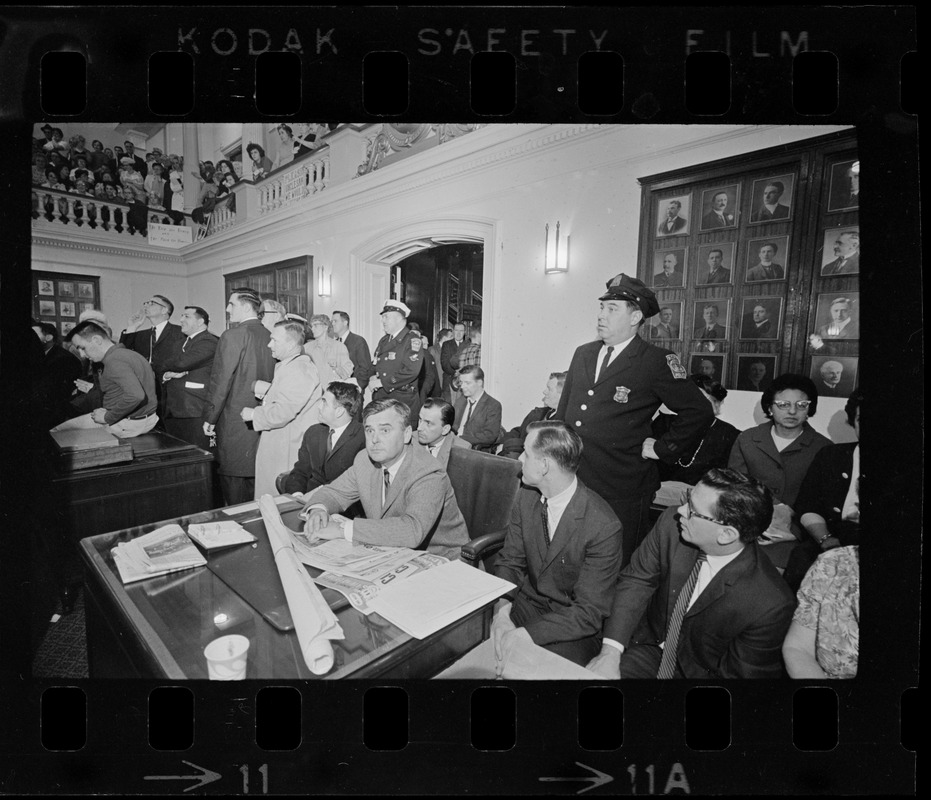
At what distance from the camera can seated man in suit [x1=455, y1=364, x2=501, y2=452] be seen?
2.02 meters

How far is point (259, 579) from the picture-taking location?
4.50 ft

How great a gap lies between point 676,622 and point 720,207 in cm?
149

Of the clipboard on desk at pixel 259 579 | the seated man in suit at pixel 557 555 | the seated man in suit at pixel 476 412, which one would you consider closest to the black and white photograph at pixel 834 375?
the seated man in suit at pixel 557 555

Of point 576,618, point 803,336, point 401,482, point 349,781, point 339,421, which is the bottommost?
point 349,781

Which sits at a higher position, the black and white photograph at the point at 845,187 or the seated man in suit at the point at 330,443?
the black and white photograph at the point at 845,187

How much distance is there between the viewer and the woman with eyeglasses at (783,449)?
1539mm

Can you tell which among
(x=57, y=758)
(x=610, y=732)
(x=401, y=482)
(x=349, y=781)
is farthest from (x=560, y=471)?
(x=57, y=758)

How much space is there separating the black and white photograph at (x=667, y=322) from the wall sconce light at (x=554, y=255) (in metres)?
0.41

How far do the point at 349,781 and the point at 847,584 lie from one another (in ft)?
5.94

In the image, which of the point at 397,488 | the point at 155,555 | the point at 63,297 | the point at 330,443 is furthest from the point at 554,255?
the point at 63,297

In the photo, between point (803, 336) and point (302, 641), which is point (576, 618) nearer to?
point (302, 641)

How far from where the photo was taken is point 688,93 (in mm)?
1487

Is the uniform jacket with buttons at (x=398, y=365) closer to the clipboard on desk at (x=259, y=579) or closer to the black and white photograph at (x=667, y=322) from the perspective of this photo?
the clipboard on desk at (x=259, y=579)

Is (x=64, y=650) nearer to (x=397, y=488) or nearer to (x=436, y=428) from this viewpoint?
(x=397, y=488)
